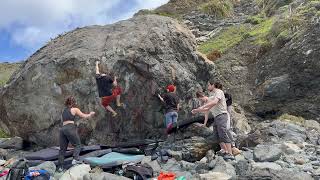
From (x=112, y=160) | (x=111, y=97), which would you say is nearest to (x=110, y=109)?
(x=111, y=97)

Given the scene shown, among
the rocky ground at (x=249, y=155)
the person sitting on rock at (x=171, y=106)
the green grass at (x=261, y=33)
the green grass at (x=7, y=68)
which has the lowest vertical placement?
the rocky ground at (x=249, y=155)

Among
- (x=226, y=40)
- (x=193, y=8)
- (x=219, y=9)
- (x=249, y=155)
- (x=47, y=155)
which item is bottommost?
(x=249, y=155)

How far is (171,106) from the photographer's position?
15242 millimetres

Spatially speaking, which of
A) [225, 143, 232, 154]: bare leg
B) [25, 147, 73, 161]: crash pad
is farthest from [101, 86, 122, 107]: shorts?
[225, 143, 232, 154]: bare leg

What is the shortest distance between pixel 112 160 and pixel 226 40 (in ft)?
62.1

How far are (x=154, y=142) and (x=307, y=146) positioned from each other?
4.22m

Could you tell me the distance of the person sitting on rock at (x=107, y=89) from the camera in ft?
49.7

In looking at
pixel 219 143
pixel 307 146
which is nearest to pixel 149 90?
pixel 219 143

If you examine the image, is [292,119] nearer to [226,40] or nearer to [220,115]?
[220,115]

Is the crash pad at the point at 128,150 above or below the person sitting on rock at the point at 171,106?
below

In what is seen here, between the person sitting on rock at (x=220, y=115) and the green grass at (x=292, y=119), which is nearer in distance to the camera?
the person sitting on rock at (x=220, y=115)

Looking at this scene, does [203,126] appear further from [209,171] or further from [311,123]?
[311,123]

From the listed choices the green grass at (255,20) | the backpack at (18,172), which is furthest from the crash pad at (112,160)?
the green grass at (255,20)

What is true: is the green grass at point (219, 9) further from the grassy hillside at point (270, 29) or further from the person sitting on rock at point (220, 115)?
the person sitting on rock at point (220, 115)
